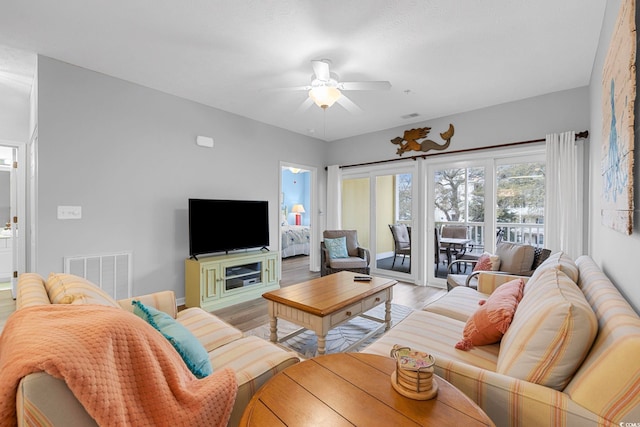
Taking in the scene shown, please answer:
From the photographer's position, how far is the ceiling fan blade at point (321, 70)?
8.00ft

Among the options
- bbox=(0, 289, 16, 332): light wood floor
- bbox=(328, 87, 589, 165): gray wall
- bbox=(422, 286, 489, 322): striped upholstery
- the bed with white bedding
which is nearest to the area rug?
bbox=(422, 286, 489, 322): striped upholstery

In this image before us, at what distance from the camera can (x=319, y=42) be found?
2.43 meters

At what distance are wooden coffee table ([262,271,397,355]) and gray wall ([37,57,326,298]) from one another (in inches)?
70.5

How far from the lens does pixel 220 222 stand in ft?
12.5

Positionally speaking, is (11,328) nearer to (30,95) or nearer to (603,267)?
(603,267)

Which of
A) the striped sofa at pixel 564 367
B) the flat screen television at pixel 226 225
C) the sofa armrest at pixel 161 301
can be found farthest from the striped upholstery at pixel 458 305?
the flat screen television at pixel 226 225

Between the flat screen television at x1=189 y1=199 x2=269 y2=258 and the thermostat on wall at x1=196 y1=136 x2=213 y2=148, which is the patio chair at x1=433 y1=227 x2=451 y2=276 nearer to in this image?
the flat screen television at x1=189 y1=199 x2=269 y2=258

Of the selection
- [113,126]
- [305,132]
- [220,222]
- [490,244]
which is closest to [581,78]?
[490,244]

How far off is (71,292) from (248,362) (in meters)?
0.86

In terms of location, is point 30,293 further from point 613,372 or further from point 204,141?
point 204,141

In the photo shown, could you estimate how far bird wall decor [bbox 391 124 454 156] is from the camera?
4.29 metres

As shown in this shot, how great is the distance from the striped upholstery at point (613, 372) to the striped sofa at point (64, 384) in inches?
44.6

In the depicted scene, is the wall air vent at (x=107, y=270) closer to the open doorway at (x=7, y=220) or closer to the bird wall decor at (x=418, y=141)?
the open doorway at (x=7, y=220)

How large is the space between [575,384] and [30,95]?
5.34 meters
